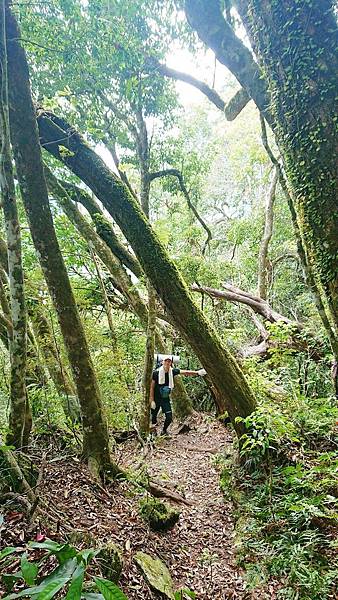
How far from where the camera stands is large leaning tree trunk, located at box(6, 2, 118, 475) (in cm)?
435

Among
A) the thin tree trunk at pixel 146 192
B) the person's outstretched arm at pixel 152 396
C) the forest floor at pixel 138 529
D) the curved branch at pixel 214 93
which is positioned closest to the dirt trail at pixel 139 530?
the forest floor at pixel 138 529

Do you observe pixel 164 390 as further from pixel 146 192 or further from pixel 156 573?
pixel 156 573

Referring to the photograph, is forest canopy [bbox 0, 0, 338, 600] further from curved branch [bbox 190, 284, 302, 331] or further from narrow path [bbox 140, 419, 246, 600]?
curved branch [bbox 190, 284, 302, 331]

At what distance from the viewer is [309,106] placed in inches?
97.3

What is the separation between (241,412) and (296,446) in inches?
35.2

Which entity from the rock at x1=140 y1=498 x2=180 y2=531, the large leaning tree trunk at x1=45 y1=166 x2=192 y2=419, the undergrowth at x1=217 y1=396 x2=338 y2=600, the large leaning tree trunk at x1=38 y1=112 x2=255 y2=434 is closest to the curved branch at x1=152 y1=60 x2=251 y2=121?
the large leaning tree trunk at x1=38 y1=112 x2=255 y2=434

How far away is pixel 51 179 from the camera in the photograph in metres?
6.40

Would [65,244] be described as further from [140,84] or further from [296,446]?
[296,446]

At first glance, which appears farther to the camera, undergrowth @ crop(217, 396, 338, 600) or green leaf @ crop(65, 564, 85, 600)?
undergrowth @ crop(217, 396, 338, 600)

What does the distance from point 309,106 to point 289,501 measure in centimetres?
408

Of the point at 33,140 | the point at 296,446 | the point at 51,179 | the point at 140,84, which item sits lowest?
the point at 296,446

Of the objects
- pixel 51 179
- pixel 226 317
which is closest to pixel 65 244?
pixel 51 179

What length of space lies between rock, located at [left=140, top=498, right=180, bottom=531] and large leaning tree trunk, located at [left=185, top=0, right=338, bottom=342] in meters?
2.93

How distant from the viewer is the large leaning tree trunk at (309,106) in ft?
7.85
